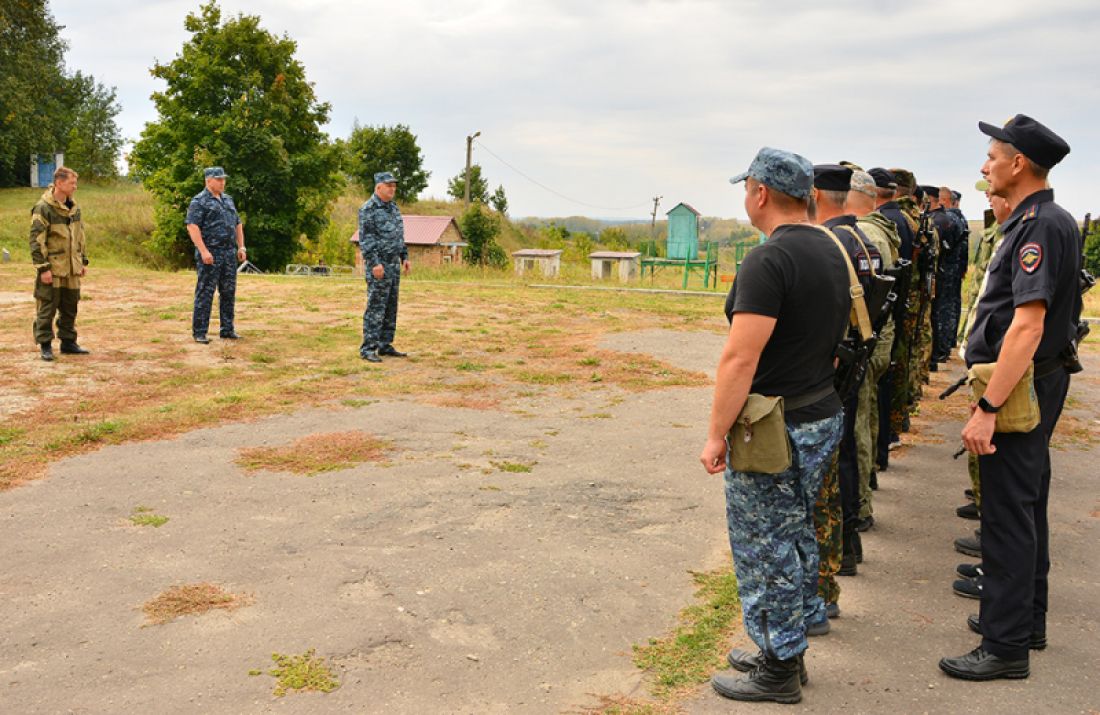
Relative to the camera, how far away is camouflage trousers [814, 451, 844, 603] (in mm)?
3895

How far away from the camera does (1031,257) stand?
11.2 feet

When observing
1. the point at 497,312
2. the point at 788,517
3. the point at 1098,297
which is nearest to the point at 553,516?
the point at 788,517

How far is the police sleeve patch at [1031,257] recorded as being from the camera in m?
3.39

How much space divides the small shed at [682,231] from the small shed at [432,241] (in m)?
18.6

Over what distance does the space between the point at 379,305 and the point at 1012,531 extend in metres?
8.44

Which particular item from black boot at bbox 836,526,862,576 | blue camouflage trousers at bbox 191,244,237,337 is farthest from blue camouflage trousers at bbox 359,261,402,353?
black boot at bbox 836,526,862,576

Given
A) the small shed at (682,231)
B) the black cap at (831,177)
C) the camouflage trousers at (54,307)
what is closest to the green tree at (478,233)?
the small shed at (682,231)

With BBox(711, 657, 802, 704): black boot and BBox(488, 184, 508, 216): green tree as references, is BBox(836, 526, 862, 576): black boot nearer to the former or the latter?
BBox(711, 657, 802, 704): black boot

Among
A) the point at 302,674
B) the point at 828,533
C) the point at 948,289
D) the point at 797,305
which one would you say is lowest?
the point at 302,674

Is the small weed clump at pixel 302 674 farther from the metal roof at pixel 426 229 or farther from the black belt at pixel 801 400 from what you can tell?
the metal roof at pixel 426 229

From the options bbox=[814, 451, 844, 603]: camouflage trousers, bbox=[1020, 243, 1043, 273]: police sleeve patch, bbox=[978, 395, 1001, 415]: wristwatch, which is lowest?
bbox=[814, 451, 844, 603]: camouflage trousers

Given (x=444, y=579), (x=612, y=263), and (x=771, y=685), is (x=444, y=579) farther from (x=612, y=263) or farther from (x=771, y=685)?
(x=612, y=263)

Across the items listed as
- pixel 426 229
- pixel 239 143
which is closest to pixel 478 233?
pixel 426 229

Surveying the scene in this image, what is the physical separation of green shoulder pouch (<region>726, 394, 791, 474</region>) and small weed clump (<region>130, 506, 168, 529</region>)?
357cm
